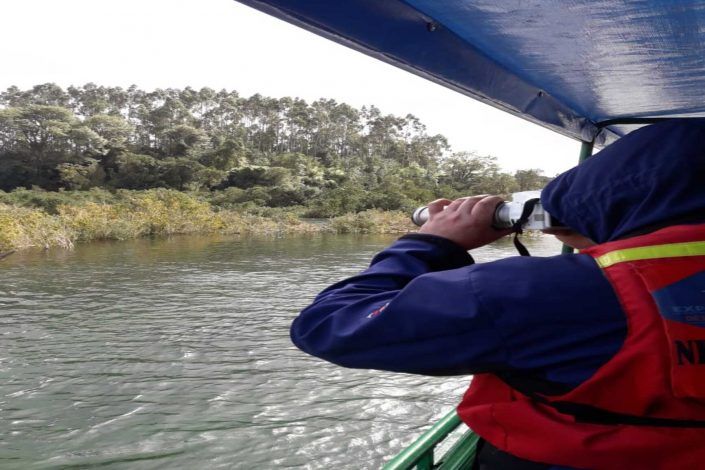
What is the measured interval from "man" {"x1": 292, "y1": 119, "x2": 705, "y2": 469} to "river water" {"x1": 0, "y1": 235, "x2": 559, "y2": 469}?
4340mm

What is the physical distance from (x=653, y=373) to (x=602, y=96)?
130cm

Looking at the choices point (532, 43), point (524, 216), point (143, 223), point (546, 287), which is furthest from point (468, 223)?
point (143, 223)

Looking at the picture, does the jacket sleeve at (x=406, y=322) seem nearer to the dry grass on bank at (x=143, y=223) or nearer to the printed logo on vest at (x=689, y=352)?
the printed logo on vest at (x=689, y=352)

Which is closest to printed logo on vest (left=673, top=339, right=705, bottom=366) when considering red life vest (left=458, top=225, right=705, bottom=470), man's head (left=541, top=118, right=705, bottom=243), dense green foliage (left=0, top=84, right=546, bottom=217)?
red life vest (left=458, top=225, right=705, bottom=470)

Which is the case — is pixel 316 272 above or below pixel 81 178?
below

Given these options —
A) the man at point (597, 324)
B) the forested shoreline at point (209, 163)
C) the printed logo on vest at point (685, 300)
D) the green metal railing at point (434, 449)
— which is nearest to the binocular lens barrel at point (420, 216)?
the man at point (597, 324)

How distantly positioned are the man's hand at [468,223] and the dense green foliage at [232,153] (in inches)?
912

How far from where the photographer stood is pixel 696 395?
47 cm

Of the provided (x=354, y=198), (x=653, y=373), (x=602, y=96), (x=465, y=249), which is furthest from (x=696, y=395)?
(x=354, y=198)

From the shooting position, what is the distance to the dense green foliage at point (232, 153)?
31.0m

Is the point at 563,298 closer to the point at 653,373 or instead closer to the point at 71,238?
the point at 653,373

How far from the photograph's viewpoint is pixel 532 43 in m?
1.15

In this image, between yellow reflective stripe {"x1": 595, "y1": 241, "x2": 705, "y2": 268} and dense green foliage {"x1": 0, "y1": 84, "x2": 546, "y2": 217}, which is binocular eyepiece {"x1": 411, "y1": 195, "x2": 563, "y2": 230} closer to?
yellow reflective stripe {"x1": 595, "y1": 241, "x2": 705, "y2": 268}

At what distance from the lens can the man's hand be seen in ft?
2.20
